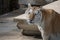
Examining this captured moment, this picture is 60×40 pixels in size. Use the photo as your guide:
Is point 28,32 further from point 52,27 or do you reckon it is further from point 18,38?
point 52,27

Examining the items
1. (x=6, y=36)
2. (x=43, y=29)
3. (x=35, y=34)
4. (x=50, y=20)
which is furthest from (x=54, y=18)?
(x=6, y=36)

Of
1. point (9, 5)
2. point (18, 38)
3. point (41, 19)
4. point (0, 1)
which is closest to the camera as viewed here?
point (41, 19)

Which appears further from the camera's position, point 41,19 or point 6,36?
point 6,36

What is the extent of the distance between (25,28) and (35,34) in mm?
275

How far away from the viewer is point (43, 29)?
2820 mm

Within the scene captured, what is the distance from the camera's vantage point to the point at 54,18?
2768 mm

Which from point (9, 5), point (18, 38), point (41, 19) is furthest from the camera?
point (9, 5)

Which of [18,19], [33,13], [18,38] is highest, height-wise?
[33,13]

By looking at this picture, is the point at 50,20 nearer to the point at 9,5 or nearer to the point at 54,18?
the point at 54,18

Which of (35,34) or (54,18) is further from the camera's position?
(35,34)

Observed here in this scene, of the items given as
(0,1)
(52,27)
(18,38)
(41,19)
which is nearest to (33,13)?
(41,19)

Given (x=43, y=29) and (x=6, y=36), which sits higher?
(x=43, y=29)

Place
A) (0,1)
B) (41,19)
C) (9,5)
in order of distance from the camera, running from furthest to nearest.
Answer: (9,5), (0,1), (41,19)

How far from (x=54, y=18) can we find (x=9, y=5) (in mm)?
6731
